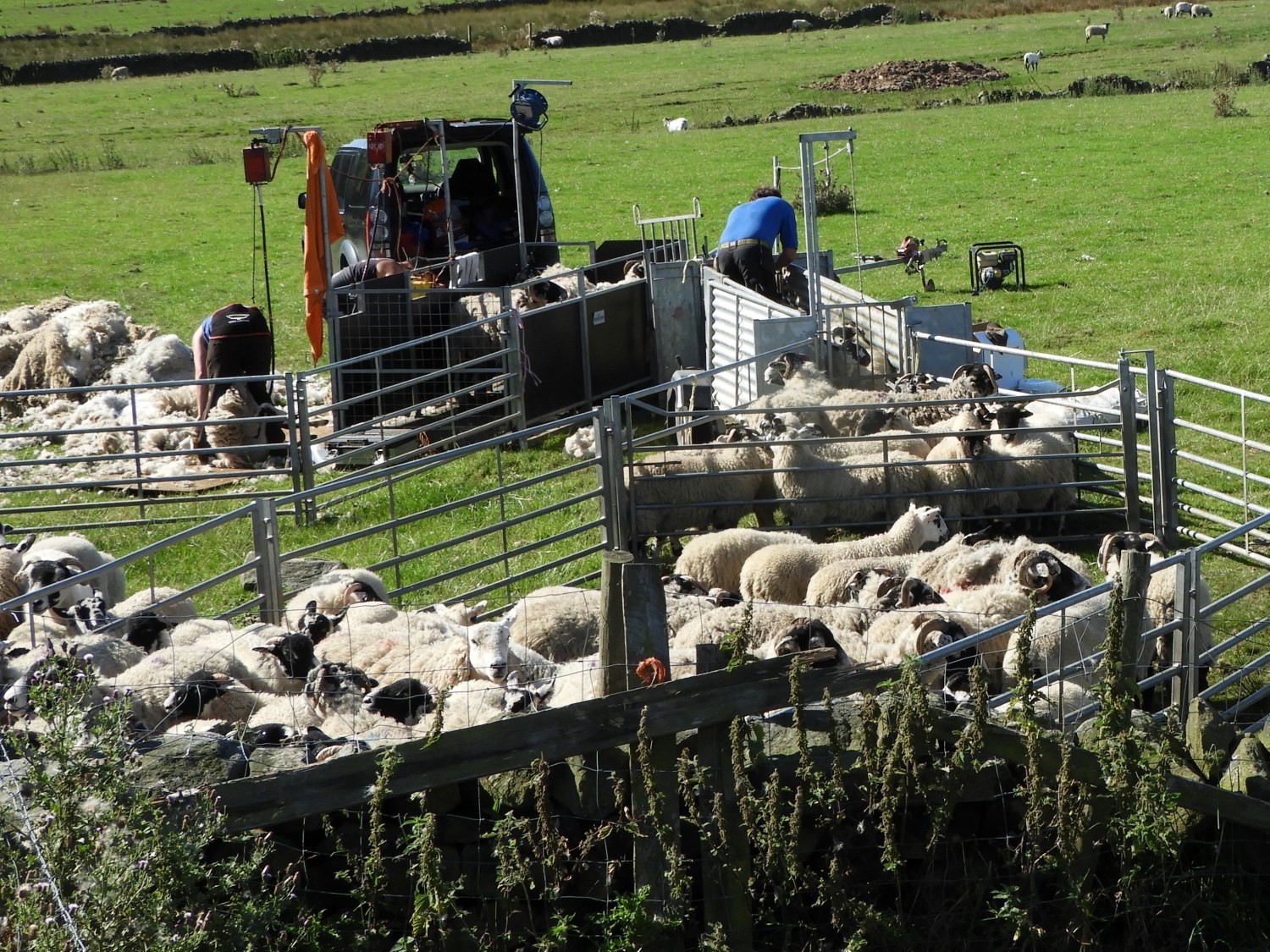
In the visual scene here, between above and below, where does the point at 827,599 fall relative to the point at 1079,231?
below

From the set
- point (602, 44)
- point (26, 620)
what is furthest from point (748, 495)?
point (602, 44)

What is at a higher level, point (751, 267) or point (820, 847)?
point (751, 267)

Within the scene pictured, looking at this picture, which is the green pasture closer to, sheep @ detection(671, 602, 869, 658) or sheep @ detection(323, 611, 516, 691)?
sheep @ detection(323, 611, 516, 691)

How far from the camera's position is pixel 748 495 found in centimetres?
970

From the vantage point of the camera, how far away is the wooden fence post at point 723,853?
4.43m

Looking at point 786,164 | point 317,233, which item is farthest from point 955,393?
point 786,164

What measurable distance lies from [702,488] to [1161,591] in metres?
3.19

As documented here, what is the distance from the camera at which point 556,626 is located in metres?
7.11

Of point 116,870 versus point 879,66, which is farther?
point 879,66

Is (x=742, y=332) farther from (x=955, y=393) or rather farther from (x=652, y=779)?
(x=652, y=779)

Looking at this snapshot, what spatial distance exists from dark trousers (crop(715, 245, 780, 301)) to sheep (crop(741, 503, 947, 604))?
5215mm

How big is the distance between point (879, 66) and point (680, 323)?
30125 millimetres

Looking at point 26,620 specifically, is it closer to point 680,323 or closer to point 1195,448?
point 680,323

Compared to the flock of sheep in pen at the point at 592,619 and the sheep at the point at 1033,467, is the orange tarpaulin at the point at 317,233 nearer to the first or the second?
the flock of sheep in pen at the point at 592,619
